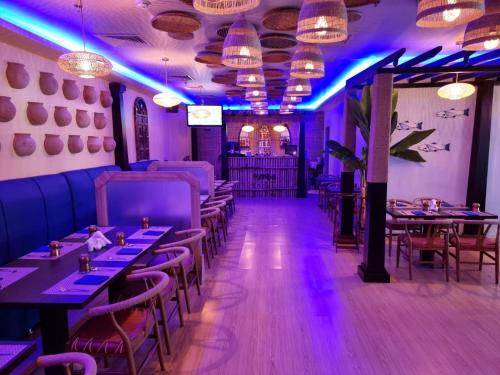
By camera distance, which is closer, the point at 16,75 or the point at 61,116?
the point at 16,75

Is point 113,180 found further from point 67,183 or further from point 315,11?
point 315,11

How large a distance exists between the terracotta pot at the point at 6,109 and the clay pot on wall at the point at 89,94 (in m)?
1.75

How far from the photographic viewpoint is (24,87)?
406 cm

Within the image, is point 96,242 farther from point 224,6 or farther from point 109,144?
point 109,144

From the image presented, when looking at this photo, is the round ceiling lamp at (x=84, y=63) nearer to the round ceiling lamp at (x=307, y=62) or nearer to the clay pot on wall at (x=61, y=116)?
the clay pot on wall at (x=61, y=116)

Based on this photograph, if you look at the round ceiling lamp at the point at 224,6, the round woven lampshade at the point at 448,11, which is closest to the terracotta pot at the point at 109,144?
the round ceiling lamp at the point at 224,6

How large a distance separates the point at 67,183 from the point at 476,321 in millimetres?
5013

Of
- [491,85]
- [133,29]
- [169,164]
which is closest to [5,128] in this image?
[133,29]

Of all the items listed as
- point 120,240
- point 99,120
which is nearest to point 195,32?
point 99,120

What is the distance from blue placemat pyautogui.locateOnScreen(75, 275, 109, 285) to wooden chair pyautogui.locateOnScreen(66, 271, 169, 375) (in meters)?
0.20

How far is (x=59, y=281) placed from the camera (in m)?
2.24

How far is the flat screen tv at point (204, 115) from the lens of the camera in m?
9.30

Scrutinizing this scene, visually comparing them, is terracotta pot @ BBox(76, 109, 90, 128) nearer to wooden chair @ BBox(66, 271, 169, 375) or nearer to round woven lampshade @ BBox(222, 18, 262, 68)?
round woven lampshade @ BBox(222, 18, 262, 68)

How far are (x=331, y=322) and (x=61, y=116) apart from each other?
4.36 meters
